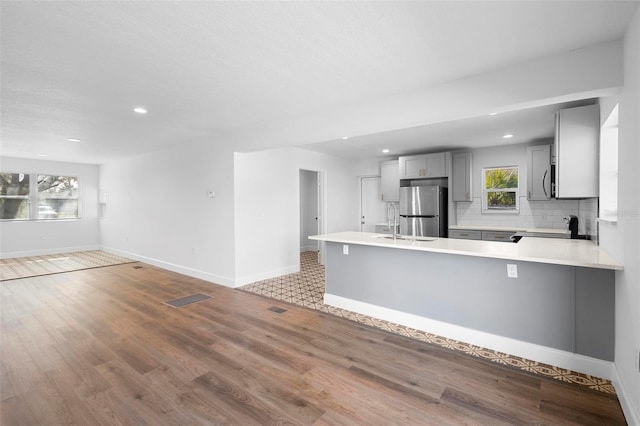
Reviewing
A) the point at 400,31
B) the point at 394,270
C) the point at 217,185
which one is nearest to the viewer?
the point at 400,31

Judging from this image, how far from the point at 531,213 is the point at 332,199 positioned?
3.89 meters

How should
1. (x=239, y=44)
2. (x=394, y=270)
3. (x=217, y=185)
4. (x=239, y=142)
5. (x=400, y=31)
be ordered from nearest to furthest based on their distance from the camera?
(x=400, y=31), (x=239, y=44), (x=394, y=270), (x=239, y=142), (x=217, y=185)

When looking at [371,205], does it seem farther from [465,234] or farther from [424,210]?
[465,234]

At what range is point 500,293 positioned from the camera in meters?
2.79

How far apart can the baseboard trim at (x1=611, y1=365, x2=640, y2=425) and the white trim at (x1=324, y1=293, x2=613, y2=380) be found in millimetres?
136

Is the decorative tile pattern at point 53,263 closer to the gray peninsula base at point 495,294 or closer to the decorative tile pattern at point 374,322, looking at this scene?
the decorative tile pattern at point 374,322

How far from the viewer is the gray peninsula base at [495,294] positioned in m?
2.38

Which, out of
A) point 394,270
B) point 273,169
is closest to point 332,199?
point 273,169

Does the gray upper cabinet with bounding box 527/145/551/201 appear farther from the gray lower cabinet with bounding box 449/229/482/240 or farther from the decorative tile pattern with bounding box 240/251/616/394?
the decorative tile pattern with bounding box 240/251/616/394

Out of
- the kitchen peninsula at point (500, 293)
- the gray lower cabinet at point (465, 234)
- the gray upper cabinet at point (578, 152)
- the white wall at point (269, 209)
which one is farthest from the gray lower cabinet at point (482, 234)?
the white wall at point (269, 209)

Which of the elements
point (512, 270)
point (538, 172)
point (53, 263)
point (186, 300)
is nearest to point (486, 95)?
point (512, 270)

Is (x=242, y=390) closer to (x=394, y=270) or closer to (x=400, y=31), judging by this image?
(x=394, y=270)

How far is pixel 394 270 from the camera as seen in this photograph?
347 cm

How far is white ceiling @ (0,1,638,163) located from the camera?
68.5 inches
